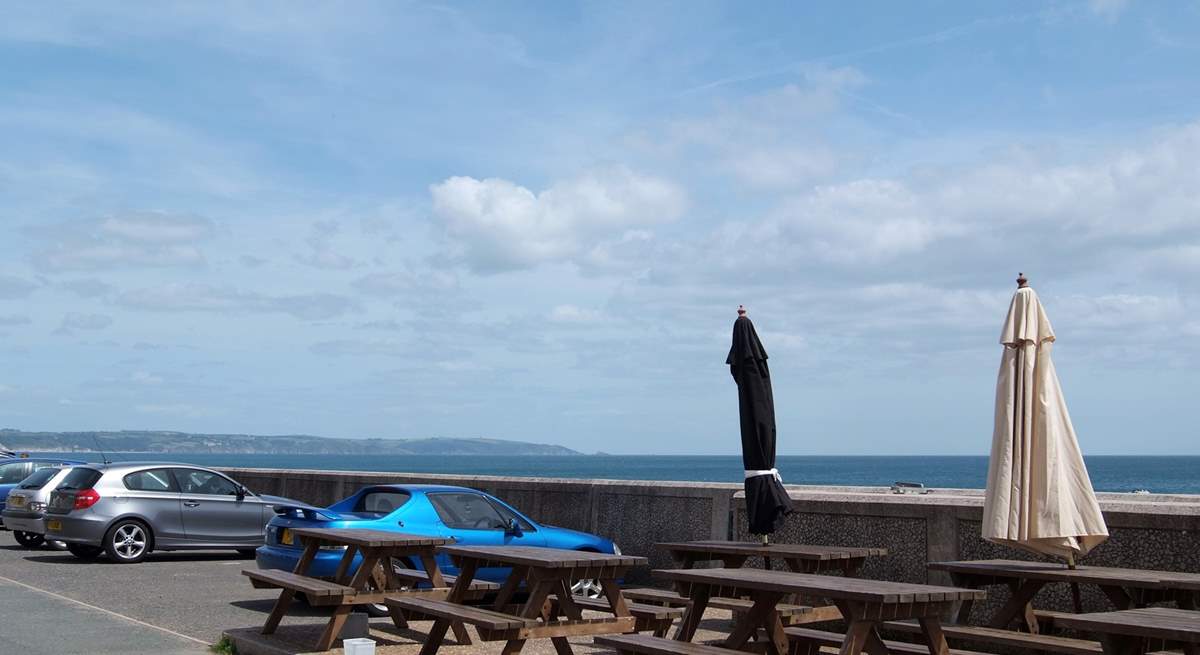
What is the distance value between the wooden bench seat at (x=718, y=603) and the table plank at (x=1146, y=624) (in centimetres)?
294

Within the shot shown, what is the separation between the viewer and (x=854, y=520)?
11.0m

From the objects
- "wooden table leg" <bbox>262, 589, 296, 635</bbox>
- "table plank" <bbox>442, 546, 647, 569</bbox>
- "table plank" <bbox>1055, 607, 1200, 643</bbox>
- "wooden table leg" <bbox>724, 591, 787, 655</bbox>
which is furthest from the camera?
"wooden table leg" <bbox>262, 589, 296, 635</bbox>

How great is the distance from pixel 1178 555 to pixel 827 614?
2409 millimetres

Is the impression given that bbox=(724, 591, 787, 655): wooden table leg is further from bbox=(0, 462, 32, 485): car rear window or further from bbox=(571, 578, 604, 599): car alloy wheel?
bbox=(0, 462, 32, 485): car rear window

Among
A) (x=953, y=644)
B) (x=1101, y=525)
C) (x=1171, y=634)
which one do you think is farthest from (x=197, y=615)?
(x=1171, y=634)

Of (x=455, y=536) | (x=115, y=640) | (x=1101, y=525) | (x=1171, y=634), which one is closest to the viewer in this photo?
(x=1171, y=634)

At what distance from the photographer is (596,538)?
44.1 ft

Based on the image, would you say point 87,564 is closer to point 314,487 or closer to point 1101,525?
point 314,487

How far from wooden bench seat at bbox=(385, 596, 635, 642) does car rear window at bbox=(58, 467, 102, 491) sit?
31.0 feet

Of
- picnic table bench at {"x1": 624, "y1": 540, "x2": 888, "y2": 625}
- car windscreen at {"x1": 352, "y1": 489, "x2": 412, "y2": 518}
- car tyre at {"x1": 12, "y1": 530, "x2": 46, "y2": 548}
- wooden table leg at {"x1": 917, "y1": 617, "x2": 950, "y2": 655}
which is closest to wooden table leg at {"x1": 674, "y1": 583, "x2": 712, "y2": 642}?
picnic table bench at {"x1": 624, "y1": 540, "x2": 888, "y2": 625}

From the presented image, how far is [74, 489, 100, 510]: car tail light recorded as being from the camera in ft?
56.3

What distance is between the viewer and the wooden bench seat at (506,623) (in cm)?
842

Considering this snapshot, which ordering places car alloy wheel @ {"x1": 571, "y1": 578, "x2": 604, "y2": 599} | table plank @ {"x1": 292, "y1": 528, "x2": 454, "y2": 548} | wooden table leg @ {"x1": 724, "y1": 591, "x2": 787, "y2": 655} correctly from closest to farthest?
1. wooden table leg @ {"x1": 724, "y1": 591, "x2": 787, "y2": 655}
2. table plank @ {"x1": 292, "y1": 528, "x2": 454, "y2": 548}
3. car alloy wheel @ {"x1": 571, "y1": 578, "x2": 604, "y2": 599}

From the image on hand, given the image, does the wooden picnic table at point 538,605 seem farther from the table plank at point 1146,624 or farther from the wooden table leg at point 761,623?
the table plank at point 1146,624
